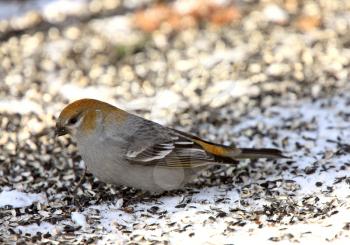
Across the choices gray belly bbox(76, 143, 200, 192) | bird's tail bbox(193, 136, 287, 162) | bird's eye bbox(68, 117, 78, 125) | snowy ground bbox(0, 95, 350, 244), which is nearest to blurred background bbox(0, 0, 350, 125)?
snowy ground bbox(0, 95, 350, 244)

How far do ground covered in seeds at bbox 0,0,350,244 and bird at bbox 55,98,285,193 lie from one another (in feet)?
0.62

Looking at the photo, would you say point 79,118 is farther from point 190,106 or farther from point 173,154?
point 190,106

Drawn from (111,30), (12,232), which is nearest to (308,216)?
(12,232)

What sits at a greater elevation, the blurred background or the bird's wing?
the blurred background

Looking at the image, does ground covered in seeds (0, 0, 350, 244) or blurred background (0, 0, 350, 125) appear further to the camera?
blurred background (0, 0, 350, 125)

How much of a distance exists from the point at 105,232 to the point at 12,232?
62cm

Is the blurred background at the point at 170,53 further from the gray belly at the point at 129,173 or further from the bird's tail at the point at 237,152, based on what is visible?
the gray belly at the point at 129,173

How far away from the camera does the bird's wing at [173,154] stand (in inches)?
217

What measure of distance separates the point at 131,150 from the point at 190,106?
2.17 metres

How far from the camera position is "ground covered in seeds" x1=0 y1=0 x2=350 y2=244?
5004 mm

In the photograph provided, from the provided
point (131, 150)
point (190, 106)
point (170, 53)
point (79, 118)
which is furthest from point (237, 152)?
point (170, 53)

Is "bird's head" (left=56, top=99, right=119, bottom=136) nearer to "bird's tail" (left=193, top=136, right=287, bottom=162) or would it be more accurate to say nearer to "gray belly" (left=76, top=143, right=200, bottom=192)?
"gray belly" (left=76, top=143, right=200, bottom=192)

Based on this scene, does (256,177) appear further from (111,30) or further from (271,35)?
(111,30)

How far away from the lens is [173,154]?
5645 millimetres
